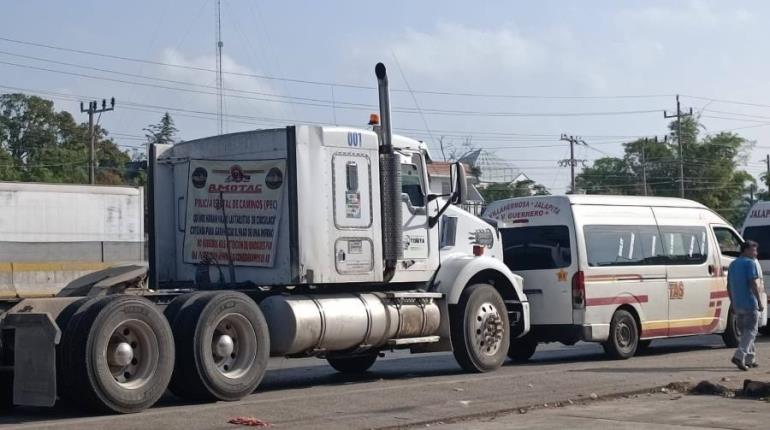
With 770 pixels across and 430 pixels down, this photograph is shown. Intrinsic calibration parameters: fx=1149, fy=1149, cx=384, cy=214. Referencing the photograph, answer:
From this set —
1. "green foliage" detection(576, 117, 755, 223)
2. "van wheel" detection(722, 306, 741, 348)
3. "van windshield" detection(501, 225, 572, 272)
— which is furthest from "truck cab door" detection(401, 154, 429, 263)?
"green foliage" detection(576, 117, 755, 223)

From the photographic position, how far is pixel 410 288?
14.7 m

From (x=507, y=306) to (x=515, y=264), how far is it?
126 cm

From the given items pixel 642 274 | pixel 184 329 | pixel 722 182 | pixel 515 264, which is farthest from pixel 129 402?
pixel 722 182

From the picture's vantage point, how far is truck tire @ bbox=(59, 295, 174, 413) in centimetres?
1039

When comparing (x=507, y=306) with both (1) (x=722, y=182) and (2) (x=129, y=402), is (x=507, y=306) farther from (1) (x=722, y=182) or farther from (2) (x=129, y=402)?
(1) (x=722, y=182)

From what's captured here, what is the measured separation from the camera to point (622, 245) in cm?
1697

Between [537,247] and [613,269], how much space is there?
3.79ft

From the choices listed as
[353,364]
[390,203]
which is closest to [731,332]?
[353,364]

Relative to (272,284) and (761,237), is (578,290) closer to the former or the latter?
(272,284)

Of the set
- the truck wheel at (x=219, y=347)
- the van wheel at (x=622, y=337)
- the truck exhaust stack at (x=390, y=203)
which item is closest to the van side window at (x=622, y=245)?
the van wheel at (x=622, y=337)

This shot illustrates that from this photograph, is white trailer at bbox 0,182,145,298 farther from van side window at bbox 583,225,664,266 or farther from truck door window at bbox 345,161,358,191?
truck door window at bbox 345,161,358,191

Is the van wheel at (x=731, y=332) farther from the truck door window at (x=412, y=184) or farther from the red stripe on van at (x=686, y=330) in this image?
the truck door window at (x=412, y=184)

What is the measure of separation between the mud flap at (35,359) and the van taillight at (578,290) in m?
8.06

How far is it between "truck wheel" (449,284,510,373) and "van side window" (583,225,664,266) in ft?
6.62
